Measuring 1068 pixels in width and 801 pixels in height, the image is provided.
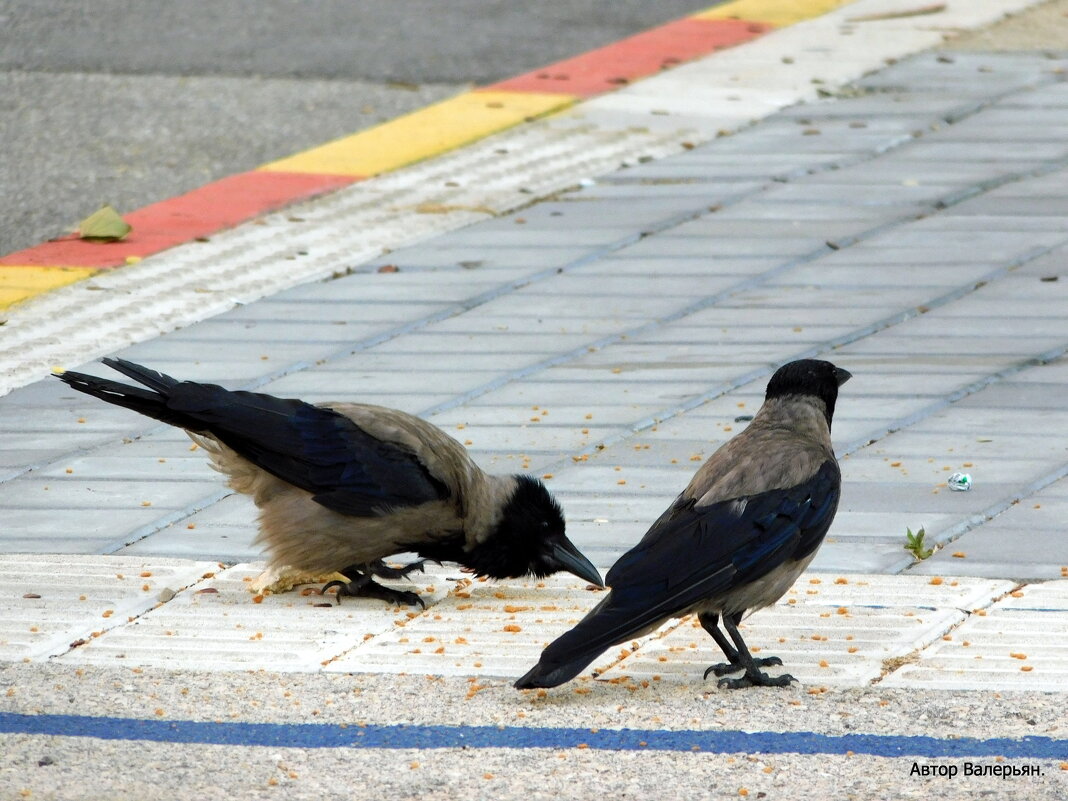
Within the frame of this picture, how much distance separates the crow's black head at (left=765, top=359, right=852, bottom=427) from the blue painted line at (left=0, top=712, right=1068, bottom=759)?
4.33 ft

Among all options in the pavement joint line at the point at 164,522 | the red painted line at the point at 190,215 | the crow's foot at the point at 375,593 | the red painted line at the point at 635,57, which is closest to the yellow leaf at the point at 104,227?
the red painted line at the point at 190,215

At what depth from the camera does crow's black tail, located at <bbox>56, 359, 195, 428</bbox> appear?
6.06 meters

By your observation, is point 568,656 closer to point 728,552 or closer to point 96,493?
point 728,552

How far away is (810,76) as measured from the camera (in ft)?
46.2

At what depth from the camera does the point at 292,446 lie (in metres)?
6.10

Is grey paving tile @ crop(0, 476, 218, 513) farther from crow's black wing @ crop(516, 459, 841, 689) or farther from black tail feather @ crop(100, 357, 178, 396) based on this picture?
crow's black wing @ crop(516, 459, 841, 689)

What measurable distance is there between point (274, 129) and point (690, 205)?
11.8 feet

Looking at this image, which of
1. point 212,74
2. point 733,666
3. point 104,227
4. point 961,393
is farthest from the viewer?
point 212,74

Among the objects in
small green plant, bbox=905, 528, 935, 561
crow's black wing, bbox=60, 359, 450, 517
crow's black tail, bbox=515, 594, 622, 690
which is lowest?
small green plant, bbox=905, 528, 935, 561

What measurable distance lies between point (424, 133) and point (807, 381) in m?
7.63

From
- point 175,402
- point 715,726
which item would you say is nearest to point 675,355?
point 175,402

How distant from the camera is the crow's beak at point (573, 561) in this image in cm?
594

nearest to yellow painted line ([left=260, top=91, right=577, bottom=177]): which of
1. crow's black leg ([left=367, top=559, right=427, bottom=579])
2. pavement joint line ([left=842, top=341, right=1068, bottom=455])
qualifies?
pavement joint line ([left=842, top=341, right=1068, bottom=455])

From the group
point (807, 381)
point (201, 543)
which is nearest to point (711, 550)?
point (807, 381)
